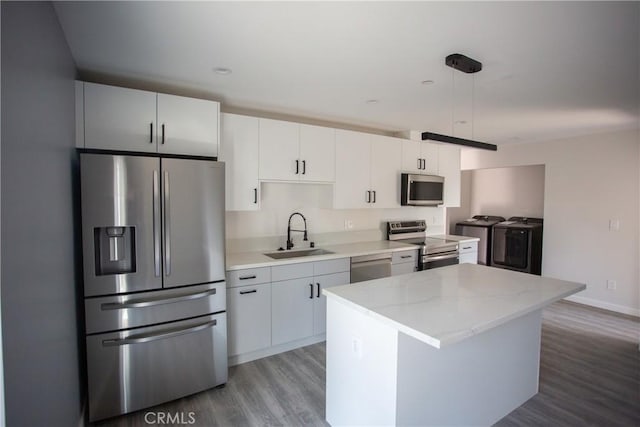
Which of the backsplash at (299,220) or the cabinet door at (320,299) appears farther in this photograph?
the backsplash at (299,220)

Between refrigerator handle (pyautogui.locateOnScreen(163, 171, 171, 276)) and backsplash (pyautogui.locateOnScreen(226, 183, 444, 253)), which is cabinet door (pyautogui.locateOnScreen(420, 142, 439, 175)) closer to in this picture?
backsplash (pyautogui.locateOnScreen(226, 183, 444, 253))

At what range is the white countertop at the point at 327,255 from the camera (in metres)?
2.91

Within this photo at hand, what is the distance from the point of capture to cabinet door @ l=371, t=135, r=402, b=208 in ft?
13.2

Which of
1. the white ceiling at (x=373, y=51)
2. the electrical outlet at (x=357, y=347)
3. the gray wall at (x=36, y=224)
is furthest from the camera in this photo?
the electrical outlet at (x=357, y=347)

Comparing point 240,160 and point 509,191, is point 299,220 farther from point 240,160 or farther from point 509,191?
point 509,191

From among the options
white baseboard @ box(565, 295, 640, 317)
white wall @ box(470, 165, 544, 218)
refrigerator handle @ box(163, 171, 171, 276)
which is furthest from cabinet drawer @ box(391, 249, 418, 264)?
white wall @ box(470, 165, 544, 218)

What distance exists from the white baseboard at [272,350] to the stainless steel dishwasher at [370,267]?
0.70 m

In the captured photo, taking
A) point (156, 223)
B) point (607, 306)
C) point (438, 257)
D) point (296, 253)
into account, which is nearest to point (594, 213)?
point (607, 306)

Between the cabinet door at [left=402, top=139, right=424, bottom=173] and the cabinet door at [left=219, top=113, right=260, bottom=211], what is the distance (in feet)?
6.57

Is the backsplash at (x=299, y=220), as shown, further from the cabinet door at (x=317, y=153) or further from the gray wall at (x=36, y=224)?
the gray wall at (x=36, y=224)

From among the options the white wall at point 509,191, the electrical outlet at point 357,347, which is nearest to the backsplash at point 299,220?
the electrical outlet at point 357,347

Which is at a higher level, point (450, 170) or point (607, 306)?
point (450, 170)

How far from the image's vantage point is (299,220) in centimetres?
380

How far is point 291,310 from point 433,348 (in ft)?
5.30
